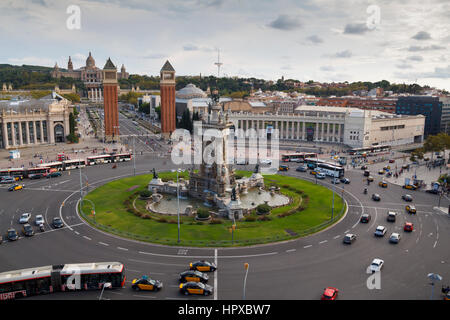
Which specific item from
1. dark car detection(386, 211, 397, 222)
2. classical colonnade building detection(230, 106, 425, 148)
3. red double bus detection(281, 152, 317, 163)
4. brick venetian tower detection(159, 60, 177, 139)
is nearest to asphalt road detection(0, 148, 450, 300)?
dark car detection(386, 211, 397, 222)

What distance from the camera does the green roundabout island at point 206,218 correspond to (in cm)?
5004

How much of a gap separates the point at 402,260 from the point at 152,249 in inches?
1203

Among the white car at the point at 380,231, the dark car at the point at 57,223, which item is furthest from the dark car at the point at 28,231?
the white car at the point at 380,231

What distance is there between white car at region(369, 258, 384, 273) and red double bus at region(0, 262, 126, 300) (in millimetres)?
26797

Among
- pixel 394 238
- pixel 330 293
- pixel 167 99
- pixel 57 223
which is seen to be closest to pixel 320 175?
pixel 394 238

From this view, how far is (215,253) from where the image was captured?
4516 cm

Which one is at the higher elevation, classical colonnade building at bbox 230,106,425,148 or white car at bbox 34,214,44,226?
classical colonnade building at bbox 230,106,425,148

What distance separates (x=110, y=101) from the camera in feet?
461

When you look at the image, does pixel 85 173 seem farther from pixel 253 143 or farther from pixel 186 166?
pixel 253 143

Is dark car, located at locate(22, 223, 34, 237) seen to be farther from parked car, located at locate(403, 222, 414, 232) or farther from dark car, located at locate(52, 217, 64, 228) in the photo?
parked car, located at locate(403, 222, 414, 232)

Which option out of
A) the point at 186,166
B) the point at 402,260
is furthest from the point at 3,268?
the point at 186,166

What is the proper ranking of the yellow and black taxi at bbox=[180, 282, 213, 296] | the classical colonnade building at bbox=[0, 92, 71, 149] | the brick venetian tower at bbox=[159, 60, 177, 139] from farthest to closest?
the brick venetian tower at bbox=[159, 60, 177, 139] < the classical colonnade building at bbox=[0, 92, 71, 149] < the yellow and black taxi at bbox=[180, 282, 213, 296]

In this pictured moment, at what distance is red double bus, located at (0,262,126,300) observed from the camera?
114ft

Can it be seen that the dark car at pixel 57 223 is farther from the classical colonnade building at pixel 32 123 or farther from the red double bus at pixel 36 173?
the classical colonnade building at pixel 32 123
